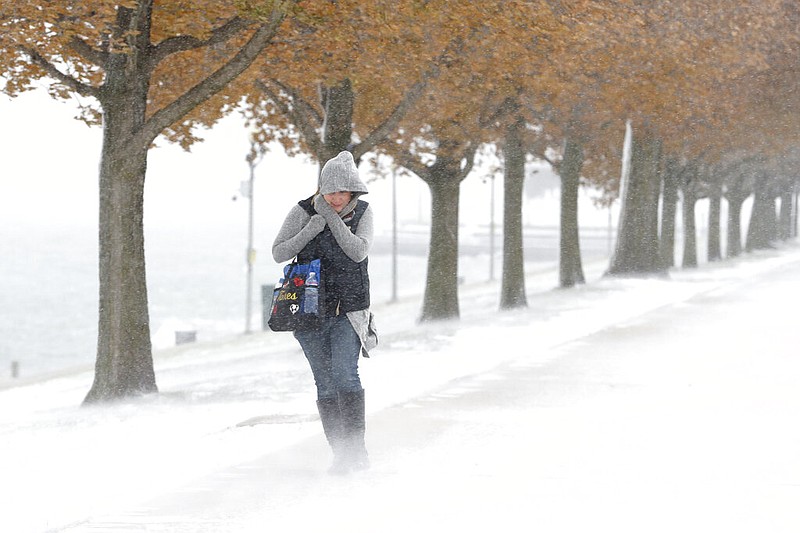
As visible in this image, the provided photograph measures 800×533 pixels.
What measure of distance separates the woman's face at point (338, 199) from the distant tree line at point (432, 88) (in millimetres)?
5627

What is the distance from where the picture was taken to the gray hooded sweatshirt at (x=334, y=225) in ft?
26.0

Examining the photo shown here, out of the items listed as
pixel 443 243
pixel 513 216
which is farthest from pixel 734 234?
pixel 443 243

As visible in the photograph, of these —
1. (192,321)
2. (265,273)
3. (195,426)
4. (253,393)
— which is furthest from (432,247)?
(265,273)

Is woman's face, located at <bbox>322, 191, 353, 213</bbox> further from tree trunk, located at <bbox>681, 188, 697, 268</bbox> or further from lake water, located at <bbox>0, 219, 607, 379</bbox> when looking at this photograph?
lake water, located at <bbox>0, 219, 607, 379</bbox>

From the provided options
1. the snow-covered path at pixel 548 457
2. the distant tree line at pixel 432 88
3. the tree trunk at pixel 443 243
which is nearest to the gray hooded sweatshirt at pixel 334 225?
the snow-covered path at pixel 548 457

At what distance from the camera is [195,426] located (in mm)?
10711

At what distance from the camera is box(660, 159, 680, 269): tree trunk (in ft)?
147

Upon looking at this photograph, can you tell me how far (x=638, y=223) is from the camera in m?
36.4

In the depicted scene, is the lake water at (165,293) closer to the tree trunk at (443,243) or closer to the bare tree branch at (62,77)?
the tree trunk at (443,243)

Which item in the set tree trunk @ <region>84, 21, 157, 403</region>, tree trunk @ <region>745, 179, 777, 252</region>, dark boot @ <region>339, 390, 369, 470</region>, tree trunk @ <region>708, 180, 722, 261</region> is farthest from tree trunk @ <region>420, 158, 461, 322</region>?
tree trunk @ <region>745, 179, 777, 252</region>

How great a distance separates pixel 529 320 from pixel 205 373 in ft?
18.0

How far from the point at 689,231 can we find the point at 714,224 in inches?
203

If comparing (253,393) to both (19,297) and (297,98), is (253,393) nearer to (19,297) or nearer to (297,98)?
(297,98)

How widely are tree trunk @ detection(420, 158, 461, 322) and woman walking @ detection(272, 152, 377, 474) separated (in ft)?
61.3
